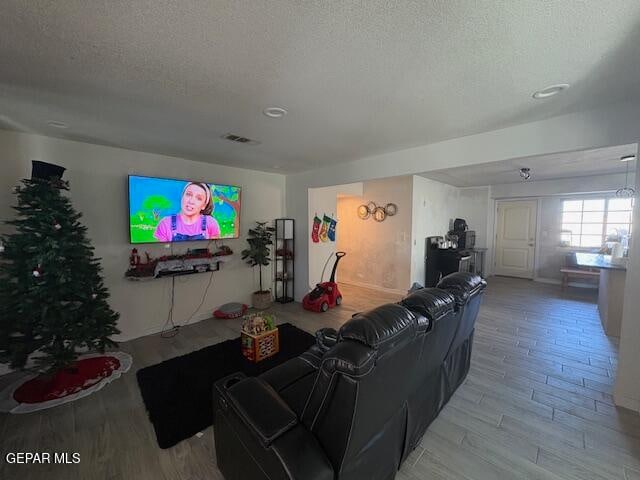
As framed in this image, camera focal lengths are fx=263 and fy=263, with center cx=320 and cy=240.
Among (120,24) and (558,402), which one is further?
(558,402)

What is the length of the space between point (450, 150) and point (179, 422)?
3597 mm

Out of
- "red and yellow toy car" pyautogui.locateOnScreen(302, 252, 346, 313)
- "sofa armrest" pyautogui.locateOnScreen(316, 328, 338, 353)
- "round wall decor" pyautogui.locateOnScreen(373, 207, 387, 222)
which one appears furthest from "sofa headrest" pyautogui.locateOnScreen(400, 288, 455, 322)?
"round wall decor" pyautogui.locateOnScreen(373, 207, 387, 222)

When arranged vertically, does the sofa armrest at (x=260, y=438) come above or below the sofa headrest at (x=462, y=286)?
below

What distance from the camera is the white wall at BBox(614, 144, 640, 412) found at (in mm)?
2035

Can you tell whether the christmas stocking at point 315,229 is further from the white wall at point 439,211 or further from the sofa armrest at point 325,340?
the sofa armrest at point 325,340

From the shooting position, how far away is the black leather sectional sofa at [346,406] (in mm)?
1039

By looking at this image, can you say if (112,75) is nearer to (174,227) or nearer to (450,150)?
(174,227)

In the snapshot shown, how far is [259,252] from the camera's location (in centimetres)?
430

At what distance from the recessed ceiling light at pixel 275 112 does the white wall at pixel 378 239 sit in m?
3.65

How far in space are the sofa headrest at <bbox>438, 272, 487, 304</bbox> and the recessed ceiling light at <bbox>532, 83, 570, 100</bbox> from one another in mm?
1439

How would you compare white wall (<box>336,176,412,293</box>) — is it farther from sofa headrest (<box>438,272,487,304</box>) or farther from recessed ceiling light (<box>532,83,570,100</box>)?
recessed ceiling light (<box>532,83,570,100</box>)

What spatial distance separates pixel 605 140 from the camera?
6.93 feet

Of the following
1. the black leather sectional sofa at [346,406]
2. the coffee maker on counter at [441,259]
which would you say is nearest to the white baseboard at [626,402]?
the black leather sectional sofa at [346,406]

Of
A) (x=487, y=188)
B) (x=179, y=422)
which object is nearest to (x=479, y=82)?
(x=179, y=422)
